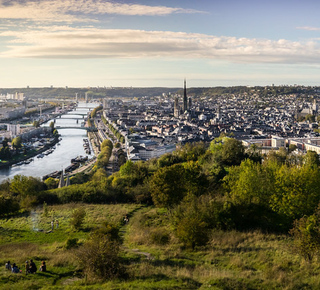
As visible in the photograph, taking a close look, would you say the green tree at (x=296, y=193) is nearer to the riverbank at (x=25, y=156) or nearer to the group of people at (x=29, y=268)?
the group of people at (x=29, y=268)

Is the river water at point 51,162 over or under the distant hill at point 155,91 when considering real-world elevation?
under

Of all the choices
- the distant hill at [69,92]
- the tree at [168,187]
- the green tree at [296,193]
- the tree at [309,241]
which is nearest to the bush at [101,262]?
the tree at [309,241]

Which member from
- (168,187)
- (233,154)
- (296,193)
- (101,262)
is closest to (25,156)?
(233,154)

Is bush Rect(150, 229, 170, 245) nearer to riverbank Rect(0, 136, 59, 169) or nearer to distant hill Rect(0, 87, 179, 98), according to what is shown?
riverbank Rect(0, 136, 59, 169)

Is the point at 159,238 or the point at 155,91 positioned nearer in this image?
the point at 159,238

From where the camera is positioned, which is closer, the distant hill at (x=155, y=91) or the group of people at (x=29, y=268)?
the group of people at (x=29, y=268)

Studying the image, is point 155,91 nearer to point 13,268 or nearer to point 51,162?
point 51,162

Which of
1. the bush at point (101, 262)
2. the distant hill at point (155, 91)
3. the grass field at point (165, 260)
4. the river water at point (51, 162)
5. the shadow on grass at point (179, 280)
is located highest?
the distant hill at point (155, 91)


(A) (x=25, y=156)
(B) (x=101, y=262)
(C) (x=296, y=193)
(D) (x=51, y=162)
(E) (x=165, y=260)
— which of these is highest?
(C) (x=296, y=193)
